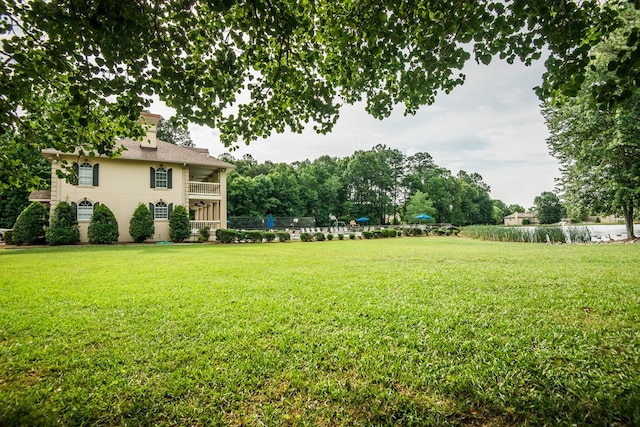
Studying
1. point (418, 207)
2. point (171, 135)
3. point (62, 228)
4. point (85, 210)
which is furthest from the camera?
point (418, 207)

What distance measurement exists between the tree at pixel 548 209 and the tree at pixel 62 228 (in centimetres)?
9364

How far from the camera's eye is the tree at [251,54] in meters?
3.21

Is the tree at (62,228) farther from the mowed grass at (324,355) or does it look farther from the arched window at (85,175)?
the mowed grass at (324,355)

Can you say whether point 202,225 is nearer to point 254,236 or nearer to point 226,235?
point 226,235

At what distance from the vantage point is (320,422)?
2096 mm

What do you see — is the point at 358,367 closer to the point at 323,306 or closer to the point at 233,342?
the point at 233,342

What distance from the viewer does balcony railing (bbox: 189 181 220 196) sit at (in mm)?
21386

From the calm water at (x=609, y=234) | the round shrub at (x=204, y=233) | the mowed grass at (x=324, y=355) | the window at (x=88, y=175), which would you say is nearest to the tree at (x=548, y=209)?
the calm water at (x=609, y=234)

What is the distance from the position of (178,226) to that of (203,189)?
3883mm

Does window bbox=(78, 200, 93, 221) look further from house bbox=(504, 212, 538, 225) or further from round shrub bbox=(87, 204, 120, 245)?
house bbox=(504, 212, 538, 225)

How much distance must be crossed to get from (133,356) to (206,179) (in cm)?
2620

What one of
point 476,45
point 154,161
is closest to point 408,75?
point 476,45

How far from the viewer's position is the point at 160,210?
2006cm

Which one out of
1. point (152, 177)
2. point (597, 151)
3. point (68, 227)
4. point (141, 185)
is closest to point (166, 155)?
point (152, 177)
